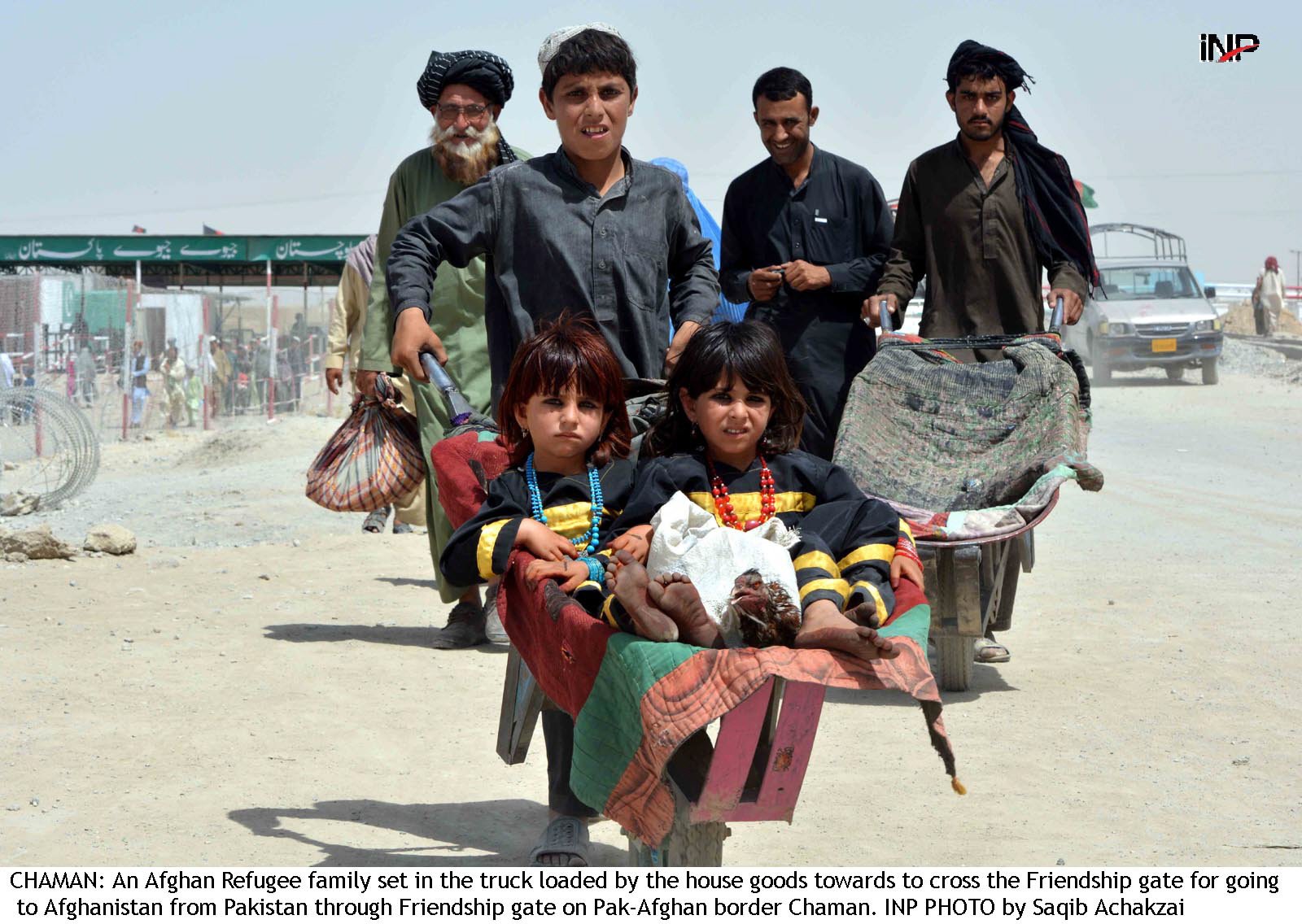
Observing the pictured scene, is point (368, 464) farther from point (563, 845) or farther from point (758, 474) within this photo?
point (758, 474)

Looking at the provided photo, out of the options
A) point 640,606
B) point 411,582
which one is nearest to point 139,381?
point 411,582

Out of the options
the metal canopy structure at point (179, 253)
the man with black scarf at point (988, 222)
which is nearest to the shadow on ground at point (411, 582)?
the man with black scarf at point (988, 222)

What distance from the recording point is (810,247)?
5.50m

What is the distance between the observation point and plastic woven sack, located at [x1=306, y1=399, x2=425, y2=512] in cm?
589

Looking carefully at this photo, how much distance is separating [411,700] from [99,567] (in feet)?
11.3

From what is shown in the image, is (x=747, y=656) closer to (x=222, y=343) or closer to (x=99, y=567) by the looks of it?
(x=99, y=567)

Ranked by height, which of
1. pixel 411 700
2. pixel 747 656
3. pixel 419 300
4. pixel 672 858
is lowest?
pixel 411 700

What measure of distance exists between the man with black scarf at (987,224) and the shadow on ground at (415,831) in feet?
7.56

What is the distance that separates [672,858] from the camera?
2.65m

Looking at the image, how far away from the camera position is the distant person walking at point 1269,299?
90.1ft

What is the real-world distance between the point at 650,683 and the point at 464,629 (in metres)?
3.86

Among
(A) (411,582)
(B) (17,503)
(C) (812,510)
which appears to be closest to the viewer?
(C) (812,510)

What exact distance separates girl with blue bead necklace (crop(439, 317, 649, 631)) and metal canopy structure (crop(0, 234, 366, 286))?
97.9ft

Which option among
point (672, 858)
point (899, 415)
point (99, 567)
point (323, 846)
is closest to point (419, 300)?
point (323, 846)
